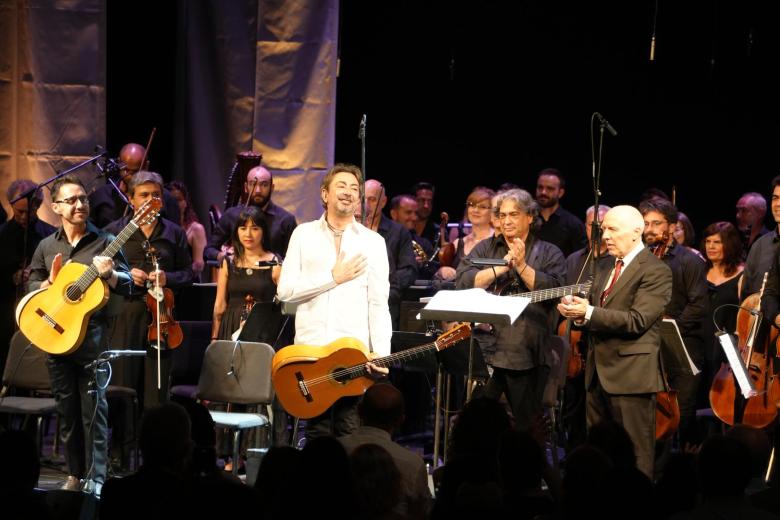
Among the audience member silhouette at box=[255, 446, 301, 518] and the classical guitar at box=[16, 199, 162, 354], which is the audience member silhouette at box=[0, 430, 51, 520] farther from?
the classical guitar at box=[16, 199, 162, 354]

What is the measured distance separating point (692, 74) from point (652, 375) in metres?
5.87

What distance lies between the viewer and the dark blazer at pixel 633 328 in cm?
596

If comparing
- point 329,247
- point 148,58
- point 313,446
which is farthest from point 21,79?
point 313,446

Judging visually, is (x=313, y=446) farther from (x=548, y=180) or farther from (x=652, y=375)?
(x=548, y=180)

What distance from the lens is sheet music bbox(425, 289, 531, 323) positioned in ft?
18.9

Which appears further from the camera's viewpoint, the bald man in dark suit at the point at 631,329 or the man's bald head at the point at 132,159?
the man's bald head at the point at 132,159

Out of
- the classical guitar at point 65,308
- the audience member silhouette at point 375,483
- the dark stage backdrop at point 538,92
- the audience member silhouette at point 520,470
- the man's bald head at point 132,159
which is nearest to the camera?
the audience member silhouette at point 375,483

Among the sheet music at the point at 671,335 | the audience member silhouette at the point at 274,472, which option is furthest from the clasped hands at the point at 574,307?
the audience member silhouette at the point at 274,472

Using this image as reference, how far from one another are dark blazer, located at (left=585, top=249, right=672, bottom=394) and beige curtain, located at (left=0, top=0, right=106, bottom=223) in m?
5.56

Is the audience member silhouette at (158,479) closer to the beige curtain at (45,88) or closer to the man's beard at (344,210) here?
the man's beard at (344,210)

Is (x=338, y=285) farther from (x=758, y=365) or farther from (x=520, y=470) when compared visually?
(x=758, y=365)

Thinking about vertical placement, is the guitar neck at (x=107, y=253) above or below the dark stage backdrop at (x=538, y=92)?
below

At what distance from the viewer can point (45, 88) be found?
9.97 m

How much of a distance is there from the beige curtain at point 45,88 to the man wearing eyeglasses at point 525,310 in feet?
15.1
